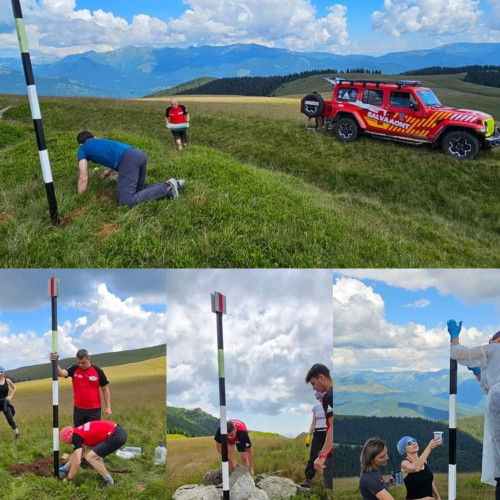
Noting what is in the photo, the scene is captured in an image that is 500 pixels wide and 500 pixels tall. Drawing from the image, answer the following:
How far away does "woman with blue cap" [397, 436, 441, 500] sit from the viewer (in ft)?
16.1

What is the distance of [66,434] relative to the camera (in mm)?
5141

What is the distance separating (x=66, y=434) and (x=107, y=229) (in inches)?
115

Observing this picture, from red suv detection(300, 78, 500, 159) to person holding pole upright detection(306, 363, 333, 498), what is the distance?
12.4 m

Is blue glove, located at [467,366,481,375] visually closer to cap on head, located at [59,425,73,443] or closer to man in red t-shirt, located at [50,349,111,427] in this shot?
man in red t-shirt, located at [50,349,111,427]

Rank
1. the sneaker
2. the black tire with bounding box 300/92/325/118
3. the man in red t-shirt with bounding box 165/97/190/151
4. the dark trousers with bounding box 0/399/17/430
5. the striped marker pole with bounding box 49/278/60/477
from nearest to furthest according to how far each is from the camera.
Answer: the striped marker pole with bounding box 49/278/60/477 → the dark trousers with bounding box 0/399/17/430 → the sneaker → the man in red t-shirt with bounding box 165/97/190/151 → the black tire with bounding box 300/92/325/118

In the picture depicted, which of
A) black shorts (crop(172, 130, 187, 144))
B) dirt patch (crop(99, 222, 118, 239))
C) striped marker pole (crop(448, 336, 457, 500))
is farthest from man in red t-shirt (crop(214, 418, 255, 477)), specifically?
black shorts (crop(172, 130, 187, 144))

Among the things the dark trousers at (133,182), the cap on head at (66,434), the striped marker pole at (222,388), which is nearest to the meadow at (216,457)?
the striped marker pole at (222,388)

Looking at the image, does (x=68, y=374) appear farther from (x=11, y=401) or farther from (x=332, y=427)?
(x=332, y=427)

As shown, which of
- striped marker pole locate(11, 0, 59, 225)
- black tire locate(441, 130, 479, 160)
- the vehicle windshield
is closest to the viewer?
striped marker pole locate(11, 0, 59, 225)

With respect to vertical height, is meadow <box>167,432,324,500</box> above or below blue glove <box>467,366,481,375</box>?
below

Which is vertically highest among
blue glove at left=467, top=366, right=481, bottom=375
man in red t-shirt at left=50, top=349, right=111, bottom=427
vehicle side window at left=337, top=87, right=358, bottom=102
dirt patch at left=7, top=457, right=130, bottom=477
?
vehicle side window at left=337, top=87, right=358, bottom=102

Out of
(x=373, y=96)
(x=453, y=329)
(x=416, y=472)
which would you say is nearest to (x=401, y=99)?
(x=373, y=96)

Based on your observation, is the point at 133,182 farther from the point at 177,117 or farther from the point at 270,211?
the point at 177,117

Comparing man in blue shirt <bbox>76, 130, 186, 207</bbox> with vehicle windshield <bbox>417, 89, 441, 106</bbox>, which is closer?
man in blue shirt <bbox>76, 130, 186, 207</bbox>
